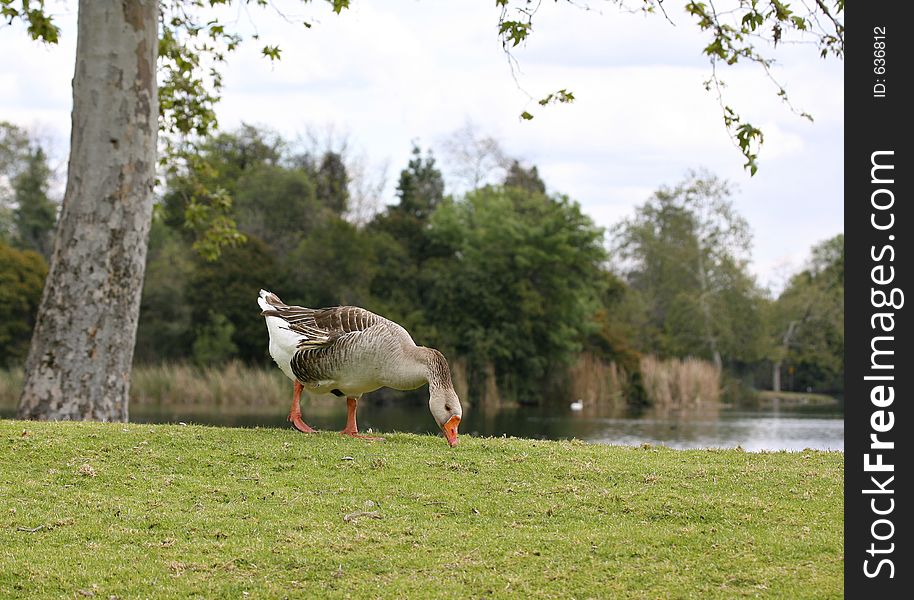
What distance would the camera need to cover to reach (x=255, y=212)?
5478 centimetres

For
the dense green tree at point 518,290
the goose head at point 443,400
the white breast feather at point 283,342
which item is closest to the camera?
the goose head at point 443,400

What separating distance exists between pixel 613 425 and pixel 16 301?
87.4 feet

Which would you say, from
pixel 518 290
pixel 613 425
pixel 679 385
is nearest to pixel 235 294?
pixel 518 290

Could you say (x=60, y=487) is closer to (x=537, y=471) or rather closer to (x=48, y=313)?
(x=537, y=471)

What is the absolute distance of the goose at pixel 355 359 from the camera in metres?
9.71

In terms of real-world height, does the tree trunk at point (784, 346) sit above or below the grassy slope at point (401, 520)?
above

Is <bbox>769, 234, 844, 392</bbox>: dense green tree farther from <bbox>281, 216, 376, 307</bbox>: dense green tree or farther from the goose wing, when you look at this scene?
the goose wing

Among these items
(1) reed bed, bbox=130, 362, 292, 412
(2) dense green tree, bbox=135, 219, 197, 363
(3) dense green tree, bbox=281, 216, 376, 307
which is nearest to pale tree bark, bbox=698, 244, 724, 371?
(3) dense green tree, bbox=281, 216, 376, 307

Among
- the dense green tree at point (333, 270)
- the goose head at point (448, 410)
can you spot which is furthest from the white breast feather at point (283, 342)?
the dense green tree at point (333, 270)

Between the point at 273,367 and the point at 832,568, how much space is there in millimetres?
40046

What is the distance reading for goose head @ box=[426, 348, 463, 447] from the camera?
9.56 metres

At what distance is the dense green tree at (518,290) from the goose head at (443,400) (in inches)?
1441
